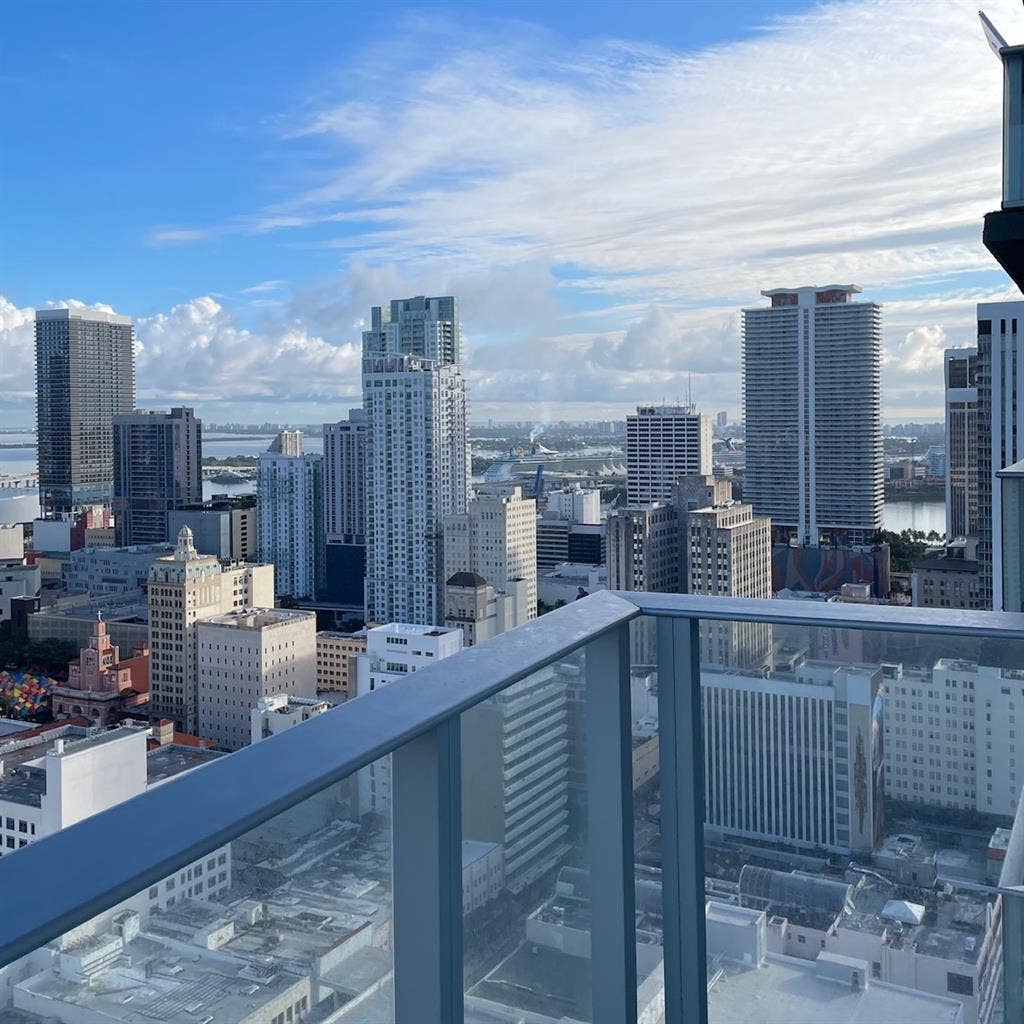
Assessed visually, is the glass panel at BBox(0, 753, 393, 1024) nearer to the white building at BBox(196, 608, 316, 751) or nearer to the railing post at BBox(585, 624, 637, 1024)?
the railing post at BBox(585, 624, 637, 1024)

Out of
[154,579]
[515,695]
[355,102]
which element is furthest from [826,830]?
[355,102]

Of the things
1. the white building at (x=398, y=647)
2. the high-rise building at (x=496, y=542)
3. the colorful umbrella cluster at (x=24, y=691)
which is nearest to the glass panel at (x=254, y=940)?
the white building at (x=398, y=647)

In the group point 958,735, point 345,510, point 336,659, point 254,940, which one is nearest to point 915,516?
point 336,659

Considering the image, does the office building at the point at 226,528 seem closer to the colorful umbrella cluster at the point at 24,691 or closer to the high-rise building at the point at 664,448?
the colorful umbrella cluster at the point at 24,691

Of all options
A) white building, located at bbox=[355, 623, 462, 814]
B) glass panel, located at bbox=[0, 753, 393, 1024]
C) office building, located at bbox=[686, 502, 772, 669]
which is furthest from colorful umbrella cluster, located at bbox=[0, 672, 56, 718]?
glass panel, located at bbox=[0, 753, 393, 1024]

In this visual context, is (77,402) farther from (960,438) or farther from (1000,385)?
(1000,385)

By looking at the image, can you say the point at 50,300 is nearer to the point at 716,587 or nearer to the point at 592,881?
the point at 716,587
